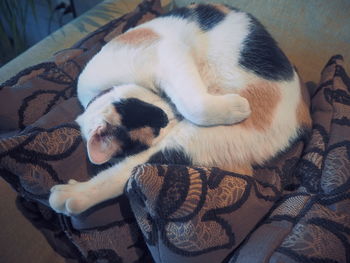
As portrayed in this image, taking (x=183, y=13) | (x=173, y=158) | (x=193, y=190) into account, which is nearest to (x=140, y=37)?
(x=183, y=13)

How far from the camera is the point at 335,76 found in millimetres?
956

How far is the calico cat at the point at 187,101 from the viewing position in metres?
0.74

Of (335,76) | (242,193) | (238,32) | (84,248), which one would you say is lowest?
(84,248)

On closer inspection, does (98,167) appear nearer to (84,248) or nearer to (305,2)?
(84,248)

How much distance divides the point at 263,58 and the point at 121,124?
0.46 metres

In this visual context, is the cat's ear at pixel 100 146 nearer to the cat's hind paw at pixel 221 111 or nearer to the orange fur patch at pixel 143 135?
Result: the orange fur patch at pixel 143 135

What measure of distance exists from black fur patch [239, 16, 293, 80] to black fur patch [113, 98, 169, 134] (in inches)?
11.6

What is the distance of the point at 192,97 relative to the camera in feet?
2.43

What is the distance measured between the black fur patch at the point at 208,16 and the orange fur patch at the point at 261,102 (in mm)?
271

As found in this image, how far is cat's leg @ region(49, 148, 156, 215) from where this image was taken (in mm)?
686

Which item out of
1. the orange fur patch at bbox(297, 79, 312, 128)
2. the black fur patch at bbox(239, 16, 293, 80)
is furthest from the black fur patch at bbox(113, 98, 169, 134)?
the orange fur patch at bbox(297, 79, 312, 128)

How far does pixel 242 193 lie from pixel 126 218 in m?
0.31

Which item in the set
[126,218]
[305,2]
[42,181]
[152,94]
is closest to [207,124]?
[152,94]

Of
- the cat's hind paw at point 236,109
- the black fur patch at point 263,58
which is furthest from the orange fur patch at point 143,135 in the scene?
the black fur patch at point 263,58
